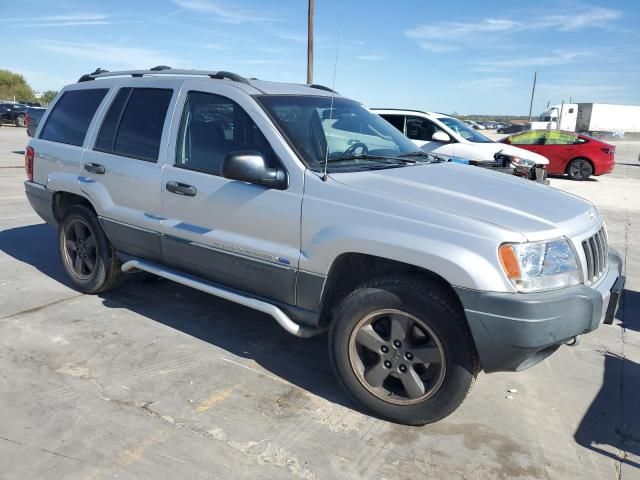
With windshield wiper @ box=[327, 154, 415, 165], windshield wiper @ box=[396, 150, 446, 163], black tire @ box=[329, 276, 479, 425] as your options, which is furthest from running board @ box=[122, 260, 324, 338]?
windshield wiper @ box=[396, 150, 446, 163]

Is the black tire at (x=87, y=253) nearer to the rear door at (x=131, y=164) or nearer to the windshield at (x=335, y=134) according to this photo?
the rear door at (x=131, y=164)

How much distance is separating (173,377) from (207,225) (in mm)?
1034

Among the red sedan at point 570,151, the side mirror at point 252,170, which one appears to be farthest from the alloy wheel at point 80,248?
the red sedan at point 570,151

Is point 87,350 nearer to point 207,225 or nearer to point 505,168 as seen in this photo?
point 207,225

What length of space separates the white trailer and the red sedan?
39.7 meters

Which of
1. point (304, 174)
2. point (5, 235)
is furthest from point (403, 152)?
point (5, 235)

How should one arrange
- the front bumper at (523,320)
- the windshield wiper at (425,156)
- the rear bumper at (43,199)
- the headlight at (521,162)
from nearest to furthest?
the front bumper at (523,320), the windshield wiper at (425,156), the rear bumper at (43,199), the headlight at (521,162)

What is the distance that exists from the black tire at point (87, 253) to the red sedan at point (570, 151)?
45.6 feet

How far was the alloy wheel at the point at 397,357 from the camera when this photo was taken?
304 centimetres

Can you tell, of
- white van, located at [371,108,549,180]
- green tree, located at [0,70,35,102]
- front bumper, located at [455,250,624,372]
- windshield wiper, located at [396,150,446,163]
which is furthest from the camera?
green tree, located at [0,70,35,102]

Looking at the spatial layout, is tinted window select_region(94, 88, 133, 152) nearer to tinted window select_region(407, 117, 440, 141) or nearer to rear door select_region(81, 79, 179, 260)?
rear door select_region(81, 79, 179, 260)

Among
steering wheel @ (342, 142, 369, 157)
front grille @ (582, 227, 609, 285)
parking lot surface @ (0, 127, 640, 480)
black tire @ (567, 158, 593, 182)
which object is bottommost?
parking lot surface @ (0, 127, 640, 480)

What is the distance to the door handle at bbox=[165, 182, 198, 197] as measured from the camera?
386 cm

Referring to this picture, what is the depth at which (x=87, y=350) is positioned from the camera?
3963mm
